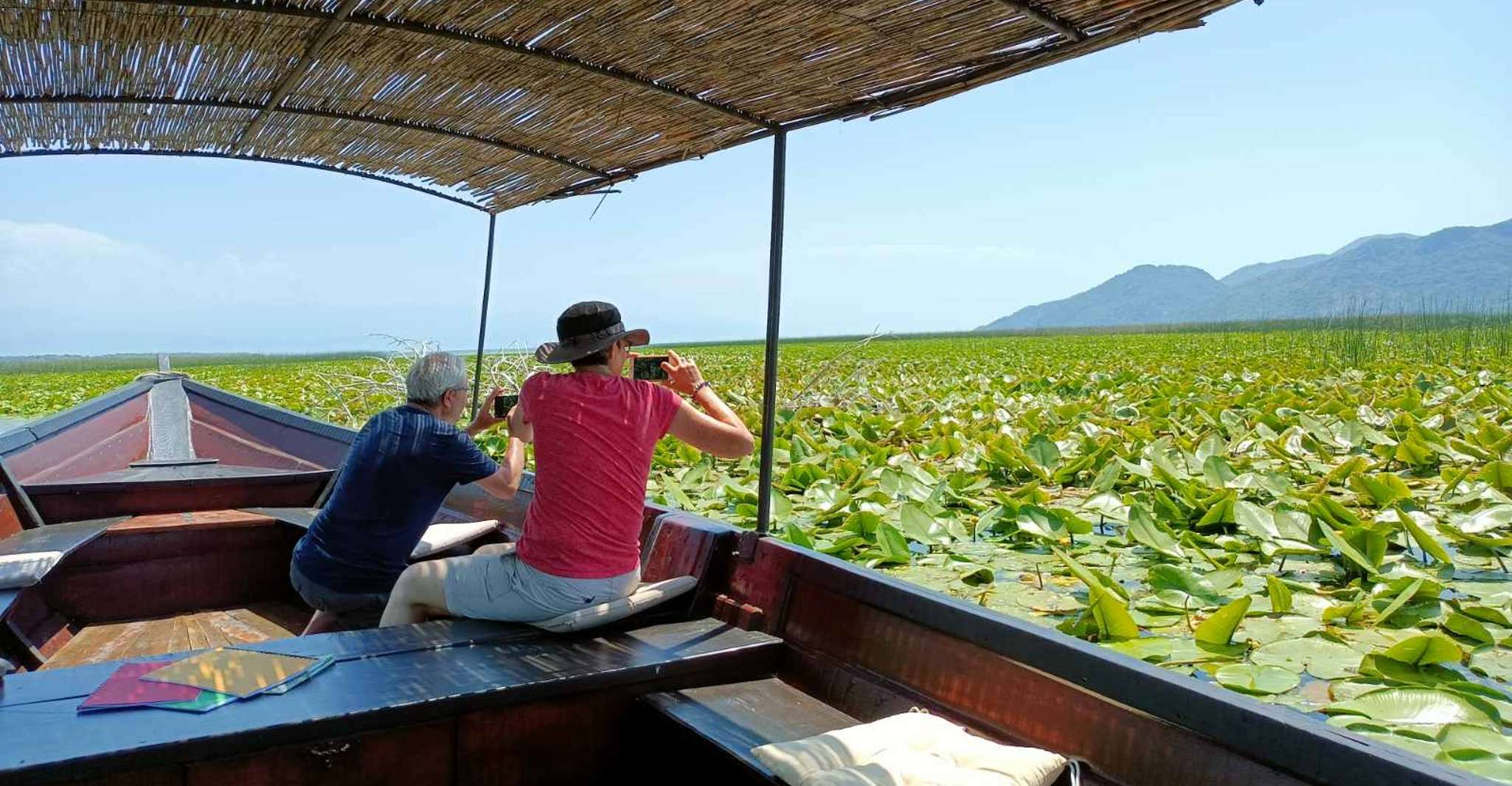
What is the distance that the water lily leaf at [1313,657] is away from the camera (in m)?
2.31

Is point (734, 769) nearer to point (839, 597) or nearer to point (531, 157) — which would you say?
point (839, 597)

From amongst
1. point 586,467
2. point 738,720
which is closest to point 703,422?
point 586,467

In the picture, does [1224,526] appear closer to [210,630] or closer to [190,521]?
[210,630]

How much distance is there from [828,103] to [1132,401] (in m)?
6.16

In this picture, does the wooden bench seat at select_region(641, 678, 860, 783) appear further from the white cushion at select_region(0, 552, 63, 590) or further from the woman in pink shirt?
the white cushion at select_region(0, 552, 63, 590)

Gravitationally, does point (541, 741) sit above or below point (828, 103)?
below

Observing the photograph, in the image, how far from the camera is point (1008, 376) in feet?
37.7

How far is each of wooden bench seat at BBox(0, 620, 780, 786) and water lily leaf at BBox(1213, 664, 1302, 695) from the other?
Answer: 1030 mm

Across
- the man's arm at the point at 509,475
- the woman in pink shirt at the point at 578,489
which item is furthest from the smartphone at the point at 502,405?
the woman in pink shirt at the point at 578,489

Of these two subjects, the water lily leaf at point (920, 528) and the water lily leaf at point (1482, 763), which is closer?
the water lily leaf at point (1482, 763)

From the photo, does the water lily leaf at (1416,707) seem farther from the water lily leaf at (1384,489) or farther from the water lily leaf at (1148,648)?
the water lily leaf at (1384,489)

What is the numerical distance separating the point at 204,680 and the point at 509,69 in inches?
63.8

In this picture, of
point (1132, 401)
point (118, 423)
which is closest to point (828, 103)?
point (118, 423)

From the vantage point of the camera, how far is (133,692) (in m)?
1.65
